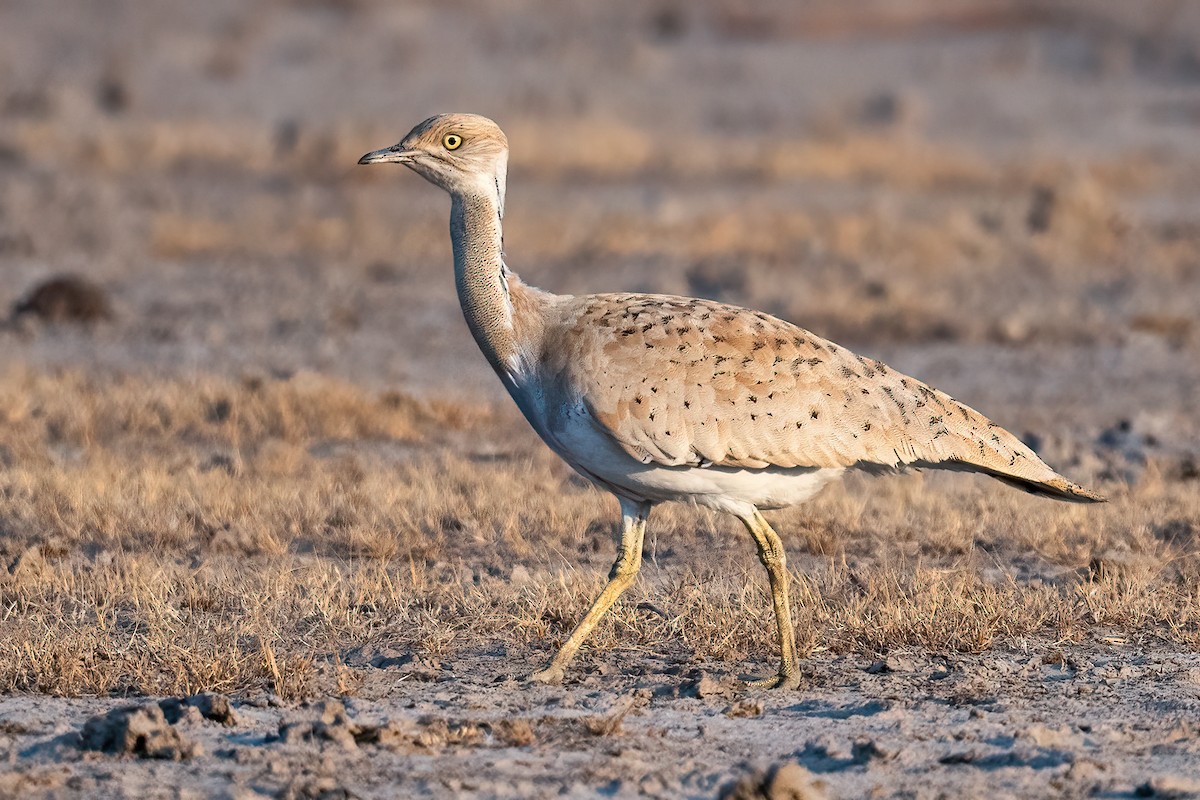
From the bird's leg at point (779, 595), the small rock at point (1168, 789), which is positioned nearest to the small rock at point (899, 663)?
the bird's leg at point (779, 595)

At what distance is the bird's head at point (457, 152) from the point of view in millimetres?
5562

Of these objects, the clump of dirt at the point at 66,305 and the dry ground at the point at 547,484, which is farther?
the clump of dirt at the point at 66,305

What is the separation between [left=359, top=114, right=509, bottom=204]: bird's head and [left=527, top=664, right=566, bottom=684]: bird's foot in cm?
147

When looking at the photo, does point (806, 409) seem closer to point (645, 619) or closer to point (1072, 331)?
point (645, 619)

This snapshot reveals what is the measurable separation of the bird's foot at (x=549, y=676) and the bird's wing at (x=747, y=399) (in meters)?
0.73

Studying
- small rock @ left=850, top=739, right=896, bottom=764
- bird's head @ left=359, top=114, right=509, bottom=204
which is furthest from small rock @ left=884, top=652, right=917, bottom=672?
bird's head @ left=359, top=114, right=509, bottom=204

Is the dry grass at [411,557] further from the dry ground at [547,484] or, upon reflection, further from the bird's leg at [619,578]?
the bird's leg at [619,578]

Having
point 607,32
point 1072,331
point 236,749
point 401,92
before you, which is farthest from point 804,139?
point 236,749

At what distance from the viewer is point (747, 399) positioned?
539 cm

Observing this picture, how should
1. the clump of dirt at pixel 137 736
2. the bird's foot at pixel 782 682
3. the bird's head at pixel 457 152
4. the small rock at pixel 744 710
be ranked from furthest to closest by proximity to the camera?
the bird's head at pixel 457 152
the bird's foot at pixel 782 682
the small rock at pixel 744 710
the clump of dirt at pixel 137 736

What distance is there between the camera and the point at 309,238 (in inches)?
659

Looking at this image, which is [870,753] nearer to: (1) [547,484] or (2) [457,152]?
(2) [457,152]

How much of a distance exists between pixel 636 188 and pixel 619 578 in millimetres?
14814

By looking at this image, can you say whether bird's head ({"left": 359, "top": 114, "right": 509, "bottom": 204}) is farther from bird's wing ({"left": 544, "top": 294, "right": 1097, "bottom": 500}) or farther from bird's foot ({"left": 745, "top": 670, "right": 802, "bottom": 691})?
bird's foot ({"left": 745, "top": 670, "right": 802, "bottom": 691})
